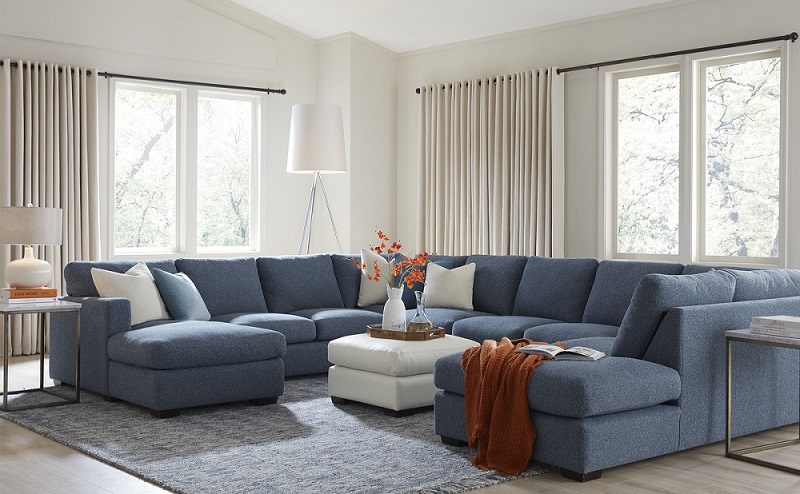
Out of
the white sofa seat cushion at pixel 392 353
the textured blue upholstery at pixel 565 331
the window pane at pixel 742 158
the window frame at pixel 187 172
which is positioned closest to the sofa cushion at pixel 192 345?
the white sofa seat cushion at pixel 392 353

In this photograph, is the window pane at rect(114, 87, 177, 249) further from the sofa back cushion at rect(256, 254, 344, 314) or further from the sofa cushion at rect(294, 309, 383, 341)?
the sofa cushion at rect(294, 309, 383, 341)

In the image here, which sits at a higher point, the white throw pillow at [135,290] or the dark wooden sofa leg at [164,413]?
→ the white throw pillow at [135,290]

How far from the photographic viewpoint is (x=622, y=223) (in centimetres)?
713

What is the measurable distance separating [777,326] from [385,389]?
1940mm

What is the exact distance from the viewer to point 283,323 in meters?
5.80

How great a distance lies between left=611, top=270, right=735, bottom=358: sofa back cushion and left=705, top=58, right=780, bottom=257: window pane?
241 centimetres

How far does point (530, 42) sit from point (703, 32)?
5.17 feet

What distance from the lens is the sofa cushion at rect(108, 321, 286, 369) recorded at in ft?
15.5

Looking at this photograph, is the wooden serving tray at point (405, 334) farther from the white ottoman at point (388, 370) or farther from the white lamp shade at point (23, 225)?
the white lamp shade at point (23, 225)

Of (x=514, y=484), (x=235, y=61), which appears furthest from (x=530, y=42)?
(x=514, y=484)

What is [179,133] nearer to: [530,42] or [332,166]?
[332,166]

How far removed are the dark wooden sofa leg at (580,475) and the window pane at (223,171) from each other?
527 centimetres

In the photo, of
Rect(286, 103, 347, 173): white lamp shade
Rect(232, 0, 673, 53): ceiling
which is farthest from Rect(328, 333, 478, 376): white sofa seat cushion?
Rect(232, 0, 673, 53): ceiling

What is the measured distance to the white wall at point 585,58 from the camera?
6098mm
